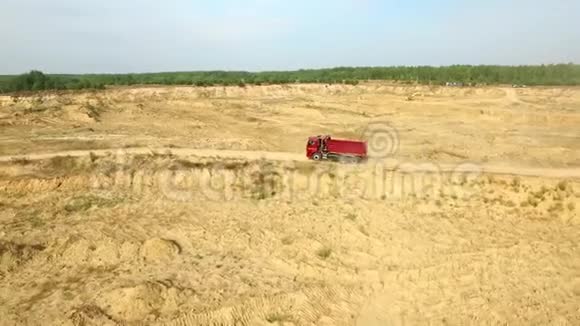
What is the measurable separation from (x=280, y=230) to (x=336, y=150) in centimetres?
852

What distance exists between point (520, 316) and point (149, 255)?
38.4 feet

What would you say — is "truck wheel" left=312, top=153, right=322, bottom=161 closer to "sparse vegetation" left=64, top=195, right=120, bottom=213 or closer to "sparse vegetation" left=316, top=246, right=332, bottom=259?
"sparse vegetation" left=316, top=246, right=332, bottom=259

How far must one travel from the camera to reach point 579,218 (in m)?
19.3

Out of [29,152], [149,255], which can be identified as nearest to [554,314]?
[149,255]

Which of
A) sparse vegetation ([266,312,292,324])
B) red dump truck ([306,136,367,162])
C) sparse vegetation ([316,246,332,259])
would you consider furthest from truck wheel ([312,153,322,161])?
sparse vegetation ([266,312,292,324])

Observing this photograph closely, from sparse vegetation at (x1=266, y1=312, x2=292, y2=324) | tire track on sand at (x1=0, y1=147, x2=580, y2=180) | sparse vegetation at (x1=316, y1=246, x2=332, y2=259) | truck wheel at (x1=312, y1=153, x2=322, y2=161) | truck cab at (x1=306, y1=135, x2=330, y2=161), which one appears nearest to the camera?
sparse vegetation at (x1=266, y1=312, x2=292, y2=324)

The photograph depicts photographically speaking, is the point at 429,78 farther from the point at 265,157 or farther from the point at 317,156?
the point at 265,157

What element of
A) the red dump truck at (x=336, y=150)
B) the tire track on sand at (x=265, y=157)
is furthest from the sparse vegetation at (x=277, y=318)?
the red dump truck at (x=336, y=150)

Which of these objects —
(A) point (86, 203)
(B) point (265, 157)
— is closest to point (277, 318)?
(A) point (86, 203)

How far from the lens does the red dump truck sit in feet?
83.6

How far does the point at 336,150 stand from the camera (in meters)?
25.8

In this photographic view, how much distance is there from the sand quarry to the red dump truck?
0.74 meters

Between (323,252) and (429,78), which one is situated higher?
(429,78)

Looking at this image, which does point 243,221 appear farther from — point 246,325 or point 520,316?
Answer: point 520,316
